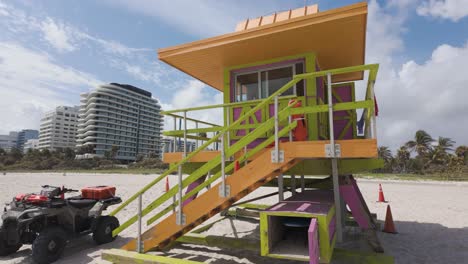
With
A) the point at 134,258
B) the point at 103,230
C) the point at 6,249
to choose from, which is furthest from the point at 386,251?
the point at 6,249

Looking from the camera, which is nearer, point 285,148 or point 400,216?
point 285,148

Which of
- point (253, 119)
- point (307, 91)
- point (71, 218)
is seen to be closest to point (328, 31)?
point (307, 91)

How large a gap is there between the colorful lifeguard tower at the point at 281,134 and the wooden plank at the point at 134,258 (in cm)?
32

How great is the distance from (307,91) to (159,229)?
16.0ft

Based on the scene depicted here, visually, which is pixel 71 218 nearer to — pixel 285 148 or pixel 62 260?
pixel 62 260

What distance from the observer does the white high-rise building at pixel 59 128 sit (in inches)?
6211

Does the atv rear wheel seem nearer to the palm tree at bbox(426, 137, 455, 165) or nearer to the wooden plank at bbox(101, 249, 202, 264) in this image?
the wooden plank at bbox(101, 249, 202, 264)

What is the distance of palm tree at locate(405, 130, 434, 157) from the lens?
63000 mm

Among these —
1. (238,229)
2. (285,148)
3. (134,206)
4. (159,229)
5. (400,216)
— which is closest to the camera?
(285,148)

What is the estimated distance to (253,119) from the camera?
7578 mm

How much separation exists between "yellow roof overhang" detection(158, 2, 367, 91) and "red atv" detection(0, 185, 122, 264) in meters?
4.58

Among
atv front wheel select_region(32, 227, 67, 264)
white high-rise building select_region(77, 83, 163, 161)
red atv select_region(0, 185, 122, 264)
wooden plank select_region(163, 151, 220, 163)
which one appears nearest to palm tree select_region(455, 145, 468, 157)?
wooden plank select_region(163, 151, 220, 163)

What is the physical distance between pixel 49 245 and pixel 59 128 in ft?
599

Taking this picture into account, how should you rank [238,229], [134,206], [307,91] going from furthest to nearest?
[134,206]
[238,229]
[307,91]
